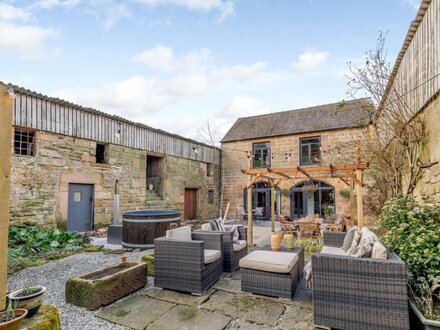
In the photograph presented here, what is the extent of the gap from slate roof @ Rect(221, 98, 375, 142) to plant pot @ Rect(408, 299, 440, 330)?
10999 millimetres

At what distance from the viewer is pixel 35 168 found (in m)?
7.13

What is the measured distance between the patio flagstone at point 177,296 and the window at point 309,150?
36.5ft

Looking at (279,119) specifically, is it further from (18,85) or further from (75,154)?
(18,85)

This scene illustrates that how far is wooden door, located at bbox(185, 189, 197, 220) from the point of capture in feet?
44.2

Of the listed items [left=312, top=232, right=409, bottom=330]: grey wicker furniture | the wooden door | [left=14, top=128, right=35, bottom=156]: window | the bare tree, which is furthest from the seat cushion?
the wooden door

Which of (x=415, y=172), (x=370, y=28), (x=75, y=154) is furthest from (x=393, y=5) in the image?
(x=75, y=154)

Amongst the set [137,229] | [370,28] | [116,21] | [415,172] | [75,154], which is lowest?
[137,229]

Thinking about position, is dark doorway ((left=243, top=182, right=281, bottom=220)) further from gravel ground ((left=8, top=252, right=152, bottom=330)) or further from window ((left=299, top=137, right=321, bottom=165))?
gravel ground ((left=8, top=252, right=152, bottom=330))

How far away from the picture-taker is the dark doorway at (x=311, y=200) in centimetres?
1281

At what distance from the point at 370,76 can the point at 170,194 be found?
30.7ft

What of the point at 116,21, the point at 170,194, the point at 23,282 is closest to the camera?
the point at 23,282

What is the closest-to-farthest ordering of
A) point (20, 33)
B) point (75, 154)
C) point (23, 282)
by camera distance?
point (23, 282) → point (20, 33) → point (75, 154)

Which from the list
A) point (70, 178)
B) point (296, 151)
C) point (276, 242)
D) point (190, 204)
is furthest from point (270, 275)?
point (296, 151)

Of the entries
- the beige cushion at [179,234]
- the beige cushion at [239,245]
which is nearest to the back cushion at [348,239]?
the beige cushion at [239,245]
